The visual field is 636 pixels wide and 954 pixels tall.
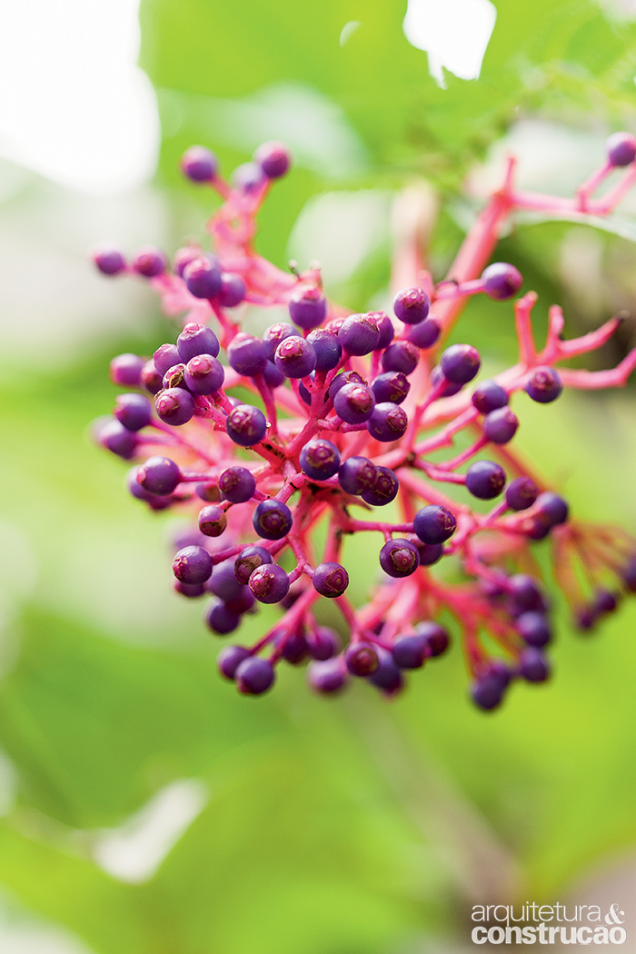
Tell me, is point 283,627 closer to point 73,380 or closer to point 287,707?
point 73,380

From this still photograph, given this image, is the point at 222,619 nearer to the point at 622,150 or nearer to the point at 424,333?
the point at 424,333

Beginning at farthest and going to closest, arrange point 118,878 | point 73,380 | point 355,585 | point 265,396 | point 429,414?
point 355,585
point 73,380
point 118,878
point 429,414
point 265,396

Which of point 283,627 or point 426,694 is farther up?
point 283,627

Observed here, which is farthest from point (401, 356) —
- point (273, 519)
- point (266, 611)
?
point (266, 611)

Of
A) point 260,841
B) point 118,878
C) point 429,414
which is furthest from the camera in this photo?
point 260,841

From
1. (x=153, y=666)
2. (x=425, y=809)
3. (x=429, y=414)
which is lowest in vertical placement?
(x=425, y=809)

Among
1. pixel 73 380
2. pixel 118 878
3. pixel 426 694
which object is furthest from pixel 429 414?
pixel 426 694

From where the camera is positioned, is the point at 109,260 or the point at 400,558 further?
the point at 109,260
